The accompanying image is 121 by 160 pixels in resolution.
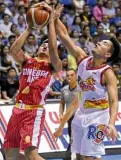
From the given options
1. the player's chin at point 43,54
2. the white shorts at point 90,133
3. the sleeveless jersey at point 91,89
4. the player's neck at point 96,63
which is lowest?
the white shorts at point 90,133

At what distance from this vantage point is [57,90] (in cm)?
1245

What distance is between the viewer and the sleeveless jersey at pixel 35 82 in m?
6.36

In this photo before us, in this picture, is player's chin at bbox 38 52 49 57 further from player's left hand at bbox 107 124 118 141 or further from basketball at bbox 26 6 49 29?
player's left hand at bbox 107 124 118 141

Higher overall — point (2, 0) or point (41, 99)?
point (2, 0)

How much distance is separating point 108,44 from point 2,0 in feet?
31.9

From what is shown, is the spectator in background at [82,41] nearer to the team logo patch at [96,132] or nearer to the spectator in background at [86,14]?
the spectator in background at [86,14]

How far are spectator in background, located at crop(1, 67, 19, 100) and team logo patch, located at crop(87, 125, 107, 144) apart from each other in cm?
584

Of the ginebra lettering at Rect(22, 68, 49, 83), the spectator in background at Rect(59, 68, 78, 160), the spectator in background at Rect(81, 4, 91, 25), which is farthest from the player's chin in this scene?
the spectator in background at Rect(81, 4, 91, 25)

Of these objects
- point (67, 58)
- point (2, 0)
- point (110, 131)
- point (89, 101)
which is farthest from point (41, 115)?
point (2, 0)

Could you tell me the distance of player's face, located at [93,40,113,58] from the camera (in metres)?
6.32

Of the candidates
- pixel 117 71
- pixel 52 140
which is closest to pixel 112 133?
pixel 52 140

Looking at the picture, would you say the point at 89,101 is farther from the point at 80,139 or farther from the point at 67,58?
the point at 67,58

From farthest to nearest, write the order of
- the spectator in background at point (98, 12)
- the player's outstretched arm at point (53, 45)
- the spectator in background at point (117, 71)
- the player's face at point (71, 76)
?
the spectator in background at point (98, 12)
the spectator in background at point (117, 71)
the player's face at point (71, 76)
the player's outstretched arm at point (53, 45)

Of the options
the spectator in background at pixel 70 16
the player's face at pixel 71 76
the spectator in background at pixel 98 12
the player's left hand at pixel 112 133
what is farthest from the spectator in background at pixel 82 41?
the player's left hand at pixel 112 133
